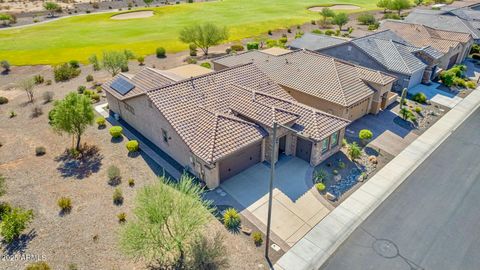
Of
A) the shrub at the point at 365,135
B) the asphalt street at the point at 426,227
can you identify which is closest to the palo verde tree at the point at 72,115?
the asphalt street at the point at 426,227

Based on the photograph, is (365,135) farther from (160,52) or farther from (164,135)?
(160,52)

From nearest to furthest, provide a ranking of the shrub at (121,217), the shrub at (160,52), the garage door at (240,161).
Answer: the shrub at (121,217), the garage door at (240,161), the shrub at (160,52)

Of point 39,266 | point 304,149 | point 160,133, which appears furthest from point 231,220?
point 160,133

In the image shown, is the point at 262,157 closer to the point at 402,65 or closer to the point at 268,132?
the point at 268,132

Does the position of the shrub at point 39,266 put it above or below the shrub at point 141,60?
below

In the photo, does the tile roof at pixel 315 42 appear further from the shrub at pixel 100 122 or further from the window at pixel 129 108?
the shrub at pixel 100 122

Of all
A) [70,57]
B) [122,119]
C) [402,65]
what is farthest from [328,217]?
[70,57]

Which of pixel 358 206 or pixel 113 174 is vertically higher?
pixel 113 174
